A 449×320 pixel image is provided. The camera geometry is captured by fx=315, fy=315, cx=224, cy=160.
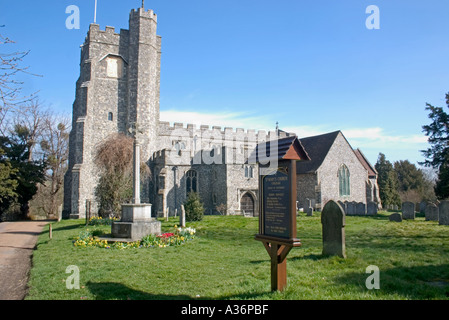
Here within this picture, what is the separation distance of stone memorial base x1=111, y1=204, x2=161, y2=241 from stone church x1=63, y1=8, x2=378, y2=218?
1169cm

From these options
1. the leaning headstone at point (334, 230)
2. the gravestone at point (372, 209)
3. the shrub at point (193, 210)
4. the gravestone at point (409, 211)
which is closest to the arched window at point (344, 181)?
the gravestone at point (372, 209)

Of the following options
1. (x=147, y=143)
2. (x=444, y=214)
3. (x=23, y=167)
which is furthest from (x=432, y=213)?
(x=23, y=167)

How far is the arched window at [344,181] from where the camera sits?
29.2m

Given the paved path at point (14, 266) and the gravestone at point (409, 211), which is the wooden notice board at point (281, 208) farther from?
the gravestone at point (409, 211)

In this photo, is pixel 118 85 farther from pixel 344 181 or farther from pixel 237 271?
pixel 237 271

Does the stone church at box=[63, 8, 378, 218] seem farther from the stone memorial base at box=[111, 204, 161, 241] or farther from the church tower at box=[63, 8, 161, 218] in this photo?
the stone memorial base at box=[111, 204, 161, 241]

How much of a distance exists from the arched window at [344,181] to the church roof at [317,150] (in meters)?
2.39

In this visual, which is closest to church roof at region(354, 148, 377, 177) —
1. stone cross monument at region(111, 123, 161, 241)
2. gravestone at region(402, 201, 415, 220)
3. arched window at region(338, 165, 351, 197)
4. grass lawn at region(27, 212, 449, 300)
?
arched window at region(338, 165, 351, 197)

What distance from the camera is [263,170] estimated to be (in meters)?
5.44

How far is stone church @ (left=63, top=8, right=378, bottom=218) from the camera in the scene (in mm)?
25102

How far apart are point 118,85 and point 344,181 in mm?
22071
